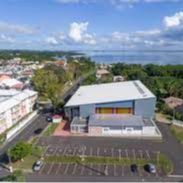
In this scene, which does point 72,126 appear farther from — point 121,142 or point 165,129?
point 165,129

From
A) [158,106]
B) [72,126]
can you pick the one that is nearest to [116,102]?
[72,126]

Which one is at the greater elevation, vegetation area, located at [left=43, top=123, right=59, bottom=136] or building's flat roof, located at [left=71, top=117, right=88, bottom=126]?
building's flat roof, located at [left=71, top=117, right=88, bottom=126]

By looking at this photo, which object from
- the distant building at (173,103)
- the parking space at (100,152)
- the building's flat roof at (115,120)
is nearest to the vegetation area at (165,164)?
the parking space at (100,152)

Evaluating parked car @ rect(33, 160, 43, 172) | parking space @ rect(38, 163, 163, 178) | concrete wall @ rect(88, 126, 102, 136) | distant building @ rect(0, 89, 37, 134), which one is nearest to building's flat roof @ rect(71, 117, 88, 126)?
concrete wall @ rect(88, 126, 102, 136)

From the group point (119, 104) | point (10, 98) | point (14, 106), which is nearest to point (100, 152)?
point (119, 104)

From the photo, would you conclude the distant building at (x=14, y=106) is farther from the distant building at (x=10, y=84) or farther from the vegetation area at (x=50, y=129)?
the distant building at (x=10, y=84)

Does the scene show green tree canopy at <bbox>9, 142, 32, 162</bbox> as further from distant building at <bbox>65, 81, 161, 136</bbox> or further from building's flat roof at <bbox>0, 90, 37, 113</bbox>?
building's flat roof at <bbox>0, 90, 37, 113</bbox>
